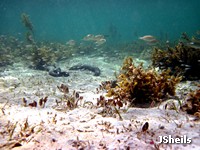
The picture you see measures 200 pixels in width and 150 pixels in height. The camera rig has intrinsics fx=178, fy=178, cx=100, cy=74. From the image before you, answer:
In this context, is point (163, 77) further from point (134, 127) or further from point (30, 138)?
point (30, 138)

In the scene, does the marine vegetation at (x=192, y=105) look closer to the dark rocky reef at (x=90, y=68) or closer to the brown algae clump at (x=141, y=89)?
the brown algae clump at (x=141, y=89)

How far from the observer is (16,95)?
7.00 meters

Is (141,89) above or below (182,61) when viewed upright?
below

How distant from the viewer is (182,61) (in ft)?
28.2

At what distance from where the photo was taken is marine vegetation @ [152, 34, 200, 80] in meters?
8.21

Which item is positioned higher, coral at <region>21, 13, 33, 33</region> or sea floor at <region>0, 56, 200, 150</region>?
coral at <region>21, 13, 33, 33</region>

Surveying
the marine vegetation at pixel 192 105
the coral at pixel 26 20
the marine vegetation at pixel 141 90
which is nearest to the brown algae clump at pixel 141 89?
the marine vegetation at pixel 141 90

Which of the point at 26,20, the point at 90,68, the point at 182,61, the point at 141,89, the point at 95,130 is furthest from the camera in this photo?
the point at 26,20

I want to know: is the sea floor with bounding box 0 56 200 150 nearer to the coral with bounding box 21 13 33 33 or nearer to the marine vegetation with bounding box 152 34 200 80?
the marine vegetation with bounding box 152 34 200 80

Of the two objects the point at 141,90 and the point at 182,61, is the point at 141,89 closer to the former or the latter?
the point at 141,90

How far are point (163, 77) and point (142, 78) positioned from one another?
3.07 ft

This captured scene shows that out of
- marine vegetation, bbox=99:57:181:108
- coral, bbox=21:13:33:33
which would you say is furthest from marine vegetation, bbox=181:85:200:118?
coral, bbox=21:13:33:33

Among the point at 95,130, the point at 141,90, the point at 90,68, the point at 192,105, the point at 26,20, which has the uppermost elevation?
the point at 26,20

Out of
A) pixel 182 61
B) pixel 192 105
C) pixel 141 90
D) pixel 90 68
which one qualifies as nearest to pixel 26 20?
pixel 90 68
